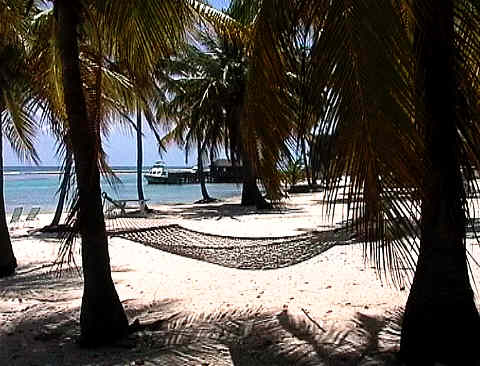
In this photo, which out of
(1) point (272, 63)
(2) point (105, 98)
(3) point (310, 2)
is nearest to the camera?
(3) point (310, 2)

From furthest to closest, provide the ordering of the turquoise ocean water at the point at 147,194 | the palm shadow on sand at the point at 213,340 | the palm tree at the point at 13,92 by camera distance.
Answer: the turquoise ocean water at the point at 147,194 < the palm tree at the point at 13,92 < the palm shadow on sand at the point at 213,340

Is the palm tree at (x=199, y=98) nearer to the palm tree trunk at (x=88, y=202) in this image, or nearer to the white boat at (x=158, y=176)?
the palm tree trunk at (x=88, y=202)

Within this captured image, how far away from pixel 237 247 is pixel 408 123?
13.1 ft

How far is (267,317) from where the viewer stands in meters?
4.05

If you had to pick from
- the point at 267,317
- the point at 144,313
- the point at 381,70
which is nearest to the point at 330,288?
the point at 267,317

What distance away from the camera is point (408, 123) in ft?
6.14

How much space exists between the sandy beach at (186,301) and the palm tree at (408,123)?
0.60 metres

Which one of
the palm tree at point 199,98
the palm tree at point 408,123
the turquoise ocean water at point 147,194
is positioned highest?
the palm tree at point 199,98

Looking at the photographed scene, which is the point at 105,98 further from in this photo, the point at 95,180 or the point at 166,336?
the point at 166,336

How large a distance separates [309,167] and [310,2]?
2.59 ft

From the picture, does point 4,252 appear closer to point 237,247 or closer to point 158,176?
point 237,247

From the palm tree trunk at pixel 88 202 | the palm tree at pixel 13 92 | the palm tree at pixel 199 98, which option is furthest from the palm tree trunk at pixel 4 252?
the palm tree at pixel 199 98

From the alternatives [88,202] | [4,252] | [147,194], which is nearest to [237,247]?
[88,202]

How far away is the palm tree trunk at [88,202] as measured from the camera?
3518mm
